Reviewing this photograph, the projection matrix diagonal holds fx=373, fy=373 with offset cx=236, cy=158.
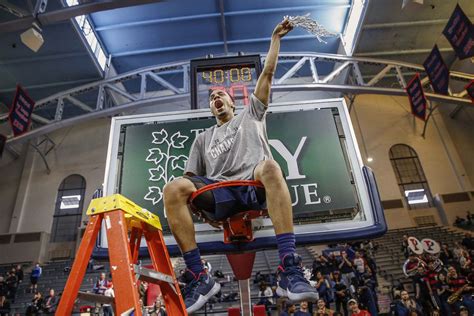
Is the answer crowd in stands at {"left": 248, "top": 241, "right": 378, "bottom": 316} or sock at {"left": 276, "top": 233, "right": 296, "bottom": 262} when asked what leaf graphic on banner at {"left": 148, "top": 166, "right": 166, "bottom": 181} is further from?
crowd in stands at {"left": 248, "top": 241, "right": 378, "bottom": 316}

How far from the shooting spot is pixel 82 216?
17.9 m

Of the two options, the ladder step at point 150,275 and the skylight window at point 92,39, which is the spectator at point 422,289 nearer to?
the ladder step at point 150,275

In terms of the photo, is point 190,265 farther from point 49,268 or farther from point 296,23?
point 49,268

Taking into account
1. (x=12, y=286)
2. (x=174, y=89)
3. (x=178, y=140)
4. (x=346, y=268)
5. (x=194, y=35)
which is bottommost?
(x=346, y=268)

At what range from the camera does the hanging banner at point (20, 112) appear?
40.4 feet

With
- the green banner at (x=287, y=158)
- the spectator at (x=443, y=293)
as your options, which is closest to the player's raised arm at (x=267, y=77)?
the green banner at (x=287, y=158)

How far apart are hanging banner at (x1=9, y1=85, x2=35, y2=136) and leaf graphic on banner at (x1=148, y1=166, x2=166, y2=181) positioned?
11.3m

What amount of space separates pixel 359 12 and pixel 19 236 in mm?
17915

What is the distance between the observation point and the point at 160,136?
3250 mm

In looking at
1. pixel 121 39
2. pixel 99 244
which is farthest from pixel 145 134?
pixel 121 39

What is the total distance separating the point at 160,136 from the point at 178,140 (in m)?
0.16

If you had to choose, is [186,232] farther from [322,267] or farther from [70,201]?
[70,201]

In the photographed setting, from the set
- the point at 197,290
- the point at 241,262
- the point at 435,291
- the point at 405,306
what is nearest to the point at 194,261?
the point at 197,290

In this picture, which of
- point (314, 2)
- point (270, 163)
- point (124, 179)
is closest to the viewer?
point (270, 163)
